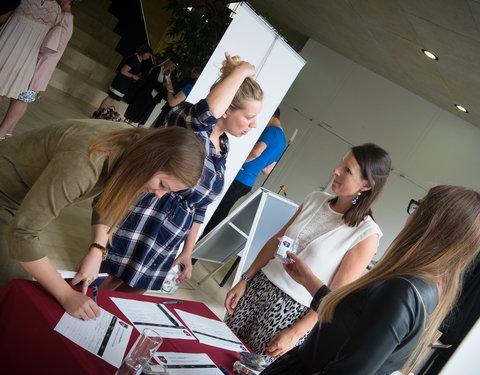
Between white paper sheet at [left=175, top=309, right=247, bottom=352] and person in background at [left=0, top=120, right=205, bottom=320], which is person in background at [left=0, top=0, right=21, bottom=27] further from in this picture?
white paper sheet at [left=175, top=309, right=247, bottom=352]

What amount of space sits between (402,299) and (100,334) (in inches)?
32.5

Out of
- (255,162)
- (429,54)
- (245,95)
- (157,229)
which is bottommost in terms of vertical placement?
(157,229)

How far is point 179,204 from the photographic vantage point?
217 cm

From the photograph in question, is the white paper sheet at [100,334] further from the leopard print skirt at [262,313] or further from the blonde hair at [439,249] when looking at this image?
the leopard print skirt at [262,313]

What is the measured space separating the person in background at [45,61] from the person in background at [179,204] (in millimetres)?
2034

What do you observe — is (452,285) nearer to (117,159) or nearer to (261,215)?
(117,159)

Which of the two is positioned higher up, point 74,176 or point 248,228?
point 74,176

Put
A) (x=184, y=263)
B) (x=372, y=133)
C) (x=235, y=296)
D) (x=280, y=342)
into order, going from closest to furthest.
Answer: (x=280, y=342) → (x=235, y=296) → (x=184, y=263) → (x=372, y=133)

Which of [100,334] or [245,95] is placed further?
[245,95]

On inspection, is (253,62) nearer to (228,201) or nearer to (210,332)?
(228,201)

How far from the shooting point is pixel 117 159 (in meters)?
1.42

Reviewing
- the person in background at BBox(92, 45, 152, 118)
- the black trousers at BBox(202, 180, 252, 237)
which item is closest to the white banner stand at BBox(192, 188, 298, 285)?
the black trousers at BBox(202, 180, 252, 237)

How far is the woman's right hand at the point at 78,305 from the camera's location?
4.39 feet

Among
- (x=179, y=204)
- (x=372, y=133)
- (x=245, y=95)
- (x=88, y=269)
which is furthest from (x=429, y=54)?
(x=88, y=269)
